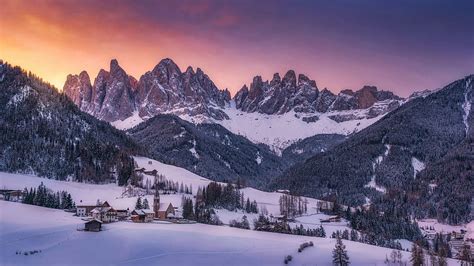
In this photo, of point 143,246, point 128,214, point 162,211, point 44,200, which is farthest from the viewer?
point 44,200

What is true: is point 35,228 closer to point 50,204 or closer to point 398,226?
point 50,204

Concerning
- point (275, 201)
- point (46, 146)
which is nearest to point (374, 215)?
point (275, 201)

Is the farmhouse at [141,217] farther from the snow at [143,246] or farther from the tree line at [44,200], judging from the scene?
the tree line at [44,200]

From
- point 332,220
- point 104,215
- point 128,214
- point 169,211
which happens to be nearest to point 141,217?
point 104,215

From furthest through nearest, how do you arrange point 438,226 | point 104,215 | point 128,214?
point 438,226, point 128,214, point 104,215

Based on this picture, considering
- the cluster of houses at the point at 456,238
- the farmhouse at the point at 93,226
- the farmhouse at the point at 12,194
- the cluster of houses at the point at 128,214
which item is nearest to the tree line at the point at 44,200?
the farmhouse at the point at 12,194

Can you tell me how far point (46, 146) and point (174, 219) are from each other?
313 ft

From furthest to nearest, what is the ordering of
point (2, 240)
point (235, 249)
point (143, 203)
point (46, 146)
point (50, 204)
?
point (46, 146)
point (143, 203)
point (50, 204)
point (235, 249)
point (2, 240)

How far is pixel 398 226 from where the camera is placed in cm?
16025

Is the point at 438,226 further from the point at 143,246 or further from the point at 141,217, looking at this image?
the point at 143,246

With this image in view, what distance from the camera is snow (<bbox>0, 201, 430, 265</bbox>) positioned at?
71.6 meters

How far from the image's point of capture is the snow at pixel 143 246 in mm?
71625

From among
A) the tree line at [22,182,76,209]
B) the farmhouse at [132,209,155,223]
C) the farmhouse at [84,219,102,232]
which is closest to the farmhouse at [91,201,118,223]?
the farmhouse at [132,209,155,223]

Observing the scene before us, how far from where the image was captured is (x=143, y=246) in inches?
3078
